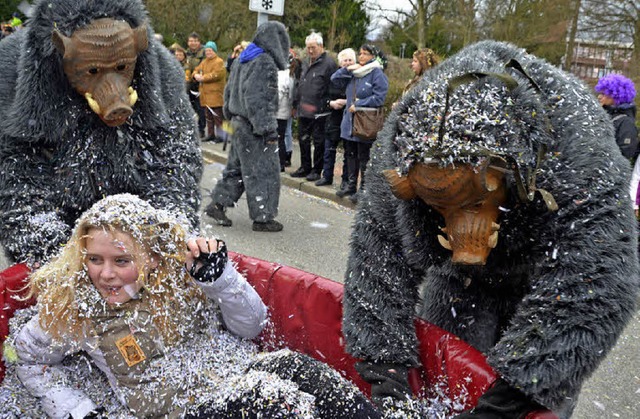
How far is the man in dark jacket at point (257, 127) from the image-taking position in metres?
5.29

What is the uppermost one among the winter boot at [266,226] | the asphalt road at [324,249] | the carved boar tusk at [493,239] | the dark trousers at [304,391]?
the carved boar tusk at [493,239]

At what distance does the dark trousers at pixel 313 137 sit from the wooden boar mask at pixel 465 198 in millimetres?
5987

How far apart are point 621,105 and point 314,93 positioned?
3.62 m

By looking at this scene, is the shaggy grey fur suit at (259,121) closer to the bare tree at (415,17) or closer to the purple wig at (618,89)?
the purple wig at (618,89)

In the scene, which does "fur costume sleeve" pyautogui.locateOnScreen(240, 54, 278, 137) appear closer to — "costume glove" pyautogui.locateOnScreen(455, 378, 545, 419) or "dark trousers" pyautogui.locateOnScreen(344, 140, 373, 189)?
"dark trousers" pyautogui.locateOnScreen(344, 140, 373, 189)

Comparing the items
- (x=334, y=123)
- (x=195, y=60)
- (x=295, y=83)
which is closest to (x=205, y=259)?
(x=334, y=123)

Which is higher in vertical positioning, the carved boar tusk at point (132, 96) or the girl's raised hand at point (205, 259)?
the carved boar tusk at point (132, 96)

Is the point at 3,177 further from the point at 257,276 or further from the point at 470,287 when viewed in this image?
the point at 470,287

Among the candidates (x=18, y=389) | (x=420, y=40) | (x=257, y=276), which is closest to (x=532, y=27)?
(x=420, y=40)

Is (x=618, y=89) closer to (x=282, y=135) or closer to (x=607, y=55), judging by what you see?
(x=282, y=135)

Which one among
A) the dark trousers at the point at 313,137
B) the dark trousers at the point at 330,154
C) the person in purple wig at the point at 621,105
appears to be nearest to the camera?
the person in purple wig at the point at 621,105

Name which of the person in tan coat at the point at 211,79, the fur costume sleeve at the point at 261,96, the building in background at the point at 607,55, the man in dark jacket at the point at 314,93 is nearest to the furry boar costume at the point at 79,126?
the fur costume sleeve at the point at 261,96

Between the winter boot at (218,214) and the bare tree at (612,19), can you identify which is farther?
the bare tree at (612,19)

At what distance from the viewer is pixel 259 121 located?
17.3ft
